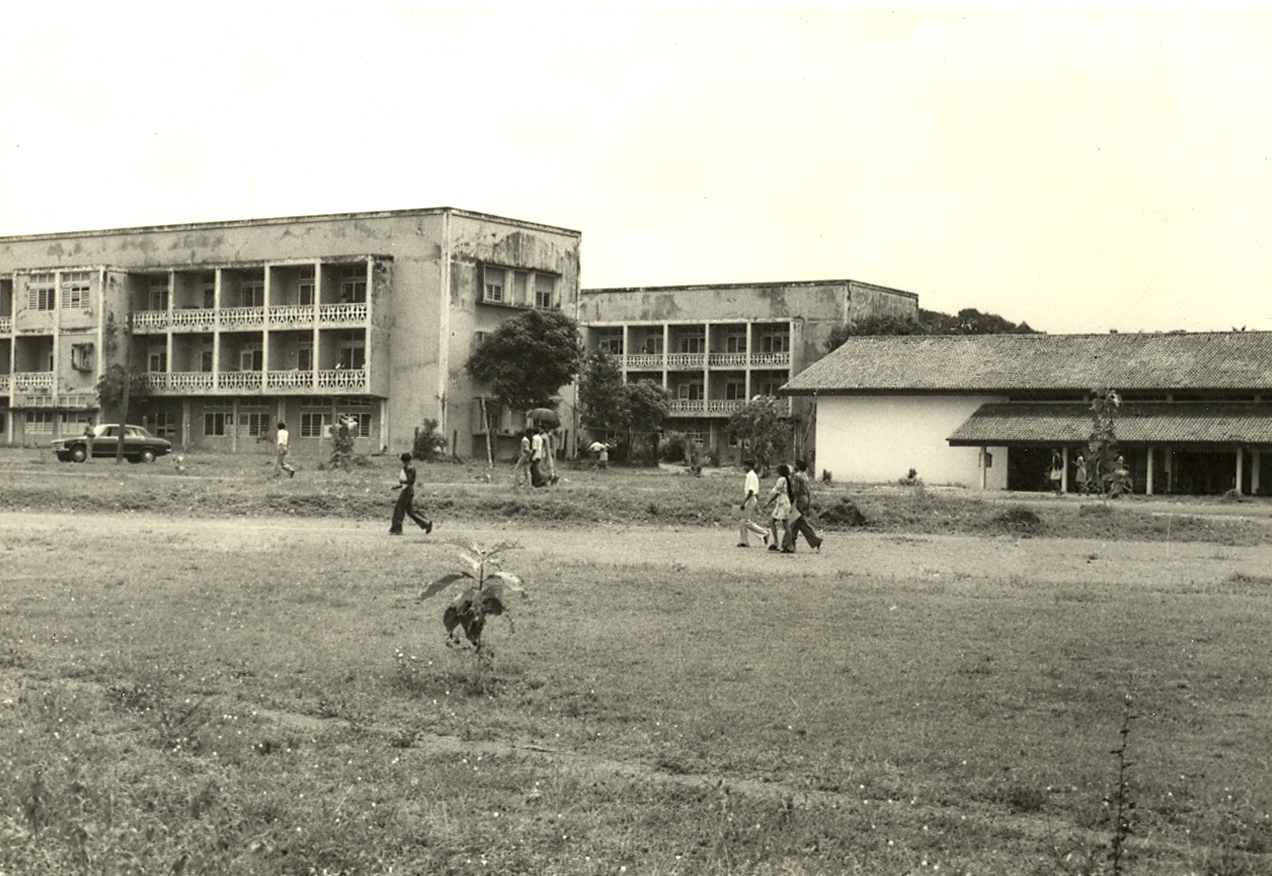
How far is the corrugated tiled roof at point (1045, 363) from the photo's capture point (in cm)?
4197

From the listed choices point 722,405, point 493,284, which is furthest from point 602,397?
point 722,405

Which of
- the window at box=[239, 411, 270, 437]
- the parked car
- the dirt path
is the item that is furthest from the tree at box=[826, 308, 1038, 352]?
the dirt path

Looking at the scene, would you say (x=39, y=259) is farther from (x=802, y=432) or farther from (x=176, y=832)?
(x=176, y=832)

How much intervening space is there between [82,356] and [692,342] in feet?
86.7

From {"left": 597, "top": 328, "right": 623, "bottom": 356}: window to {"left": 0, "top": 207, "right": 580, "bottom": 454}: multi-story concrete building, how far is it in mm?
11146

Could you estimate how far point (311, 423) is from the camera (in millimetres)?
53125

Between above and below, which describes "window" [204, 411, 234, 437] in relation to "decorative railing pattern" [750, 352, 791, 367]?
below

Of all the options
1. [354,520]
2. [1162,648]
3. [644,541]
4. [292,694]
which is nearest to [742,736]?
[292,694]

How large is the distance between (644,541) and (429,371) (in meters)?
31.0

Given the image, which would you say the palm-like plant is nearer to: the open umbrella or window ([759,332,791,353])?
the open umbrella

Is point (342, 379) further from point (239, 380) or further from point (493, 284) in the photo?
point (493, 284)

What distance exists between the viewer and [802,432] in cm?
5909

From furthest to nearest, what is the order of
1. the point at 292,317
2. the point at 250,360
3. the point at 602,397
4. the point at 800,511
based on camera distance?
the point at 602,397 < the point at 250,360 < the point at 292,317 < the point at 800,511

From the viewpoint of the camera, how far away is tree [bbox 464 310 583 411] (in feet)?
166
